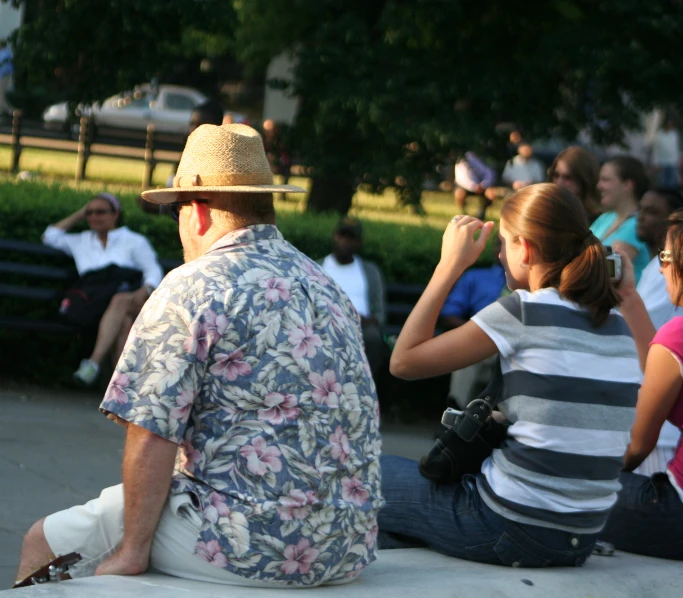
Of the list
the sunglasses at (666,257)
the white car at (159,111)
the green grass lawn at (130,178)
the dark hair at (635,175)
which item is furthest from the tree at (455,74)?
the white car at (159,111)

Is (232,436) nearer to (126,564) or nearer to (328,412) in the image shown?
(328,412)

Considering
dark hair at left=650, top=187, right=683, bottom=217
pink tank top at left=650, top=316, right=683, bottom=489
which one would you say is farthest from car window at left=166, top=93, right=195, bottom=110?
pink tank top at left=650, top=316, right=683, bottom=489

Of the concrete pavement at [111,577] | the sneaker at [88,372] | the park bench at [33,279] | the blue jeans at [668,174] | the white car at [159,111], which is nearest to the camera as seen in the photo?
the concrete pavement at [111,577]

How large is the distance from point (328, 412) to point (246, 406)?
0.22 metres

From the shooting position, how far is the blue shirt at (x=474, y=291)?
8.12 m

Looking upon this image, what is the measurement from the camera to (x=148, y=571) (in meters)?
3.15

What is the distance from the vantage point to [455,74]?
12.6m

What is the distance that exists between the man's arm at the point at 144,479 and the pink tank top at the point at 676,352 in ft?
5.57

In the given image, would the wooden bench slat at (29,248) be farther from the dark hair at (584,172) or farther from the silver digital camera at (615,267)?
the silver digital camera at (615,267)

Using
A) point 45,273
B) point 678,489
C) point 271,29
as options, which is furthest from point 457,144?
point 678,489

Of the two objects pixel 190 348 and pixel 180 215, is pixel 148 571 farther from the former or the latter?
pixel 180 215

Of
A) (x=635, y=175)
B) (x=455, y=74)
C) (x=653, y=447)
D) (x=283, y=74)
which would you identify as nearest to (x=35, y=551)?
(x=653, y=447)

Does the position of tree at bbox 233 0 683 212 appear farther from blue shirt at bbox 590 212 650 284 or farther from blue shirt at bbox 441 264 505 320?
blue shirt at bbox 590 212 650 284

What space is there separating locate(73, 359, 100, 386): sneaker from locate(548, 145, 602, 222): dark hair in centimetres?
333
